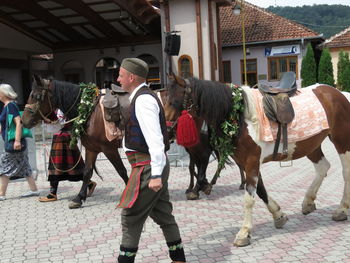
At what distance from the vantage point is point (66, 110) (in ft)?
21.4

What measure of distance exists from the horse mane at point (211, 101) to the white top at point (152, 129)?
1.30 m

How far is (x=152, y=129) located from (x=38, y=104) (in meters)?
3.73

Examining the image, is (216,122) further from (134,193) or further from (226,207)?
(226,207)

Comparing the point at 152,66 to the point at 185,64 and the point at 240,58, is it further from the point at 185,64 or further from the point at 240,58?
the point at 240,58

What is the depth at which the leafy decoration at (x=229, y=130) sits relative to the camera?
15.3ft

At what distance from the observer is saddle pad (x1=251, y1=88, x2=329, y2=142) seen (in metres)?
4.76

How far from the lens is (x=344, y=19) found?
73.7 meters

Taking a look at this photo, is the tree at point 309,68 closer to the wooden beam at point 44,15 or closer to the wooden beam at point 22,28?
the wooden beam at point 44,15

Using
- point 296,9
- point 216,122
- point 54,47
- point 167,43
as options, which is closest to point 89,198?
point 216,122

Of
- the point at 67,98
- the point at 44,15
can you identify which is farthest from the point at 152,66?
the point at 67,98

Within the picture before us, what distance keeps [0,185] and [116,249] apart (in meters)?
3.65

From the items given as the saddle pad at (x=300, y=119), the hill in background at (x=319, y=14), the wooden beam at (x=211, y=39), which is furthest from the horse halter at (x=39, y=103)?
the hill in background at (x=319, y=14)

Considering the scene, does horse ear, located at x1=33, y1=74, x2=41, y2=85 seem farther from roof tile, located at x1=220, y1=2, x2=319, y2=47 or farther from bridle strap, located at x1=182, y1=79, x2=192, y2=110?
roof tile, located at x1=220, y1=2, x2=319, y2=47

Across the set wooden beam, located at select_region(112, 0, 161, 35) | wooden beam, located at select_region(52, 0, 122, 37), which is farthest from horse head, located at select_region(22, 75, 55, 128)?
wooden beam, located at select_region(52, 0, 122, 37)
